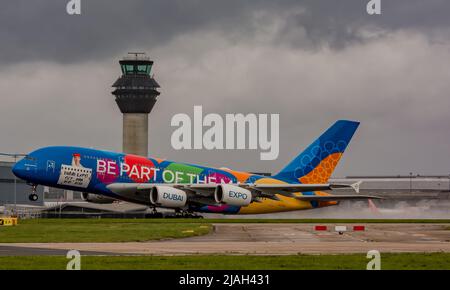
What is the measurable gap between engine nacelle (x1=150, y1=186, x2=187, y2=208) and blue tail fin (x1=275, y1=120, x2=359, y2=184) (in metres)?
11.1

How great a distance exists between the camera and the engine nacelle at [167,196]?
237ft

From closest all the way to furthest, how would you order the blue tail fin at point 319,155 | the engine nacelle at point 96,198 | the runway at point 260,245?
the runway at point 260,245
the engine nacelle at point 96,198
the blue tail fin at point 319,155

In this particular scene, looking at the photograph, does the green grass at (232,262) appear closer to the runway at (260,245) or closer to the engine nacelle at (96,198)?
the runway at (260,245)

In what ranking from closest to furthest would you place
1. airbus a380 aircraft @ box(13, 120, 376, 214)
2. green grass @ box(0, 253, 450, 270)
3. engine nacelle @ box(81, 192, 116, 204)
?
green grass @ box(0, 253, 450, 270) < airbus a380 aircraft @ box(13, 120, 376, 214) < engine nacelle @ box(81, 192, 116, 204)

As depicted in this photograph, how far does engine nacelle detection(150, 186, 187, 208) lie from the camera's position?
72.2 metres

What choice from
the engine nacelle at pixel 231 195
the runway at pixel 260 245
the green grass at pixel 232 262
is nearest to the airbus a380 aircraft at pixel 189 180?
the engine nacelle at pixel 231 195

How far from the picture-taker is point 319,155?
8194 cm

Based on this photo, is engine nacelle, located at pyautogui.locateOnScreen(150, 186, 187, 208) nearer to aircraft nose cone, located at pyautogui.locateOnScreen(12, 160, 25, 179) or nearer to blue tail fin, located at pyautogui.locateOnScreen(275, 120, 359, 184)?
aircraft nose cone, located at pyautogui.locateOnScreen(12, 160, 25, 179)

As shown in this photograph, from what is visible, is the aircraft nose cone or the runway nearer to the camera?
the runway

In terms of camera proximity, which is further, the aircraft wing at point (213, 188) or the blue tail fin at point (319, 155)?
the blue tail fin at point (319, 155)

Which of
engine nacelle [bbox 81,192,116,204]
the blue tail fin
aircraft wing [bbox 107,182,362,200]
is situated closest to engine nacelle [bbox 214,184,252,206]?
aircraft wing [bbox 107,182,362,200]

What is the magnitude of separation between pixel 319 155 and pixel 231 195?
11.8 m
